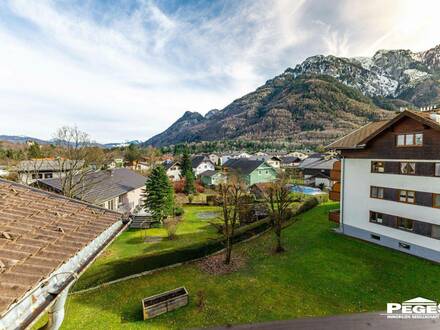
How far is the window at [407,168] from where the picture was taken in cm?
1645

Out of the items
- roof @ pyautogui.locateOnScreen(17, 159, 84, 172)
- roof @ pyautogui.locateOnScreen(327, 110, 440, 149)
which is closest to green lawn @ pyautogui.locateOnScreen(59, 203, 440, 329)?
roof @ pyautogui.locateOnScreen(327, 110, 440, 149)

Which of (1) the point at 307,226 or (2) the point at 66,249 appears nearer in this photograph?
(2) the point at 66,249

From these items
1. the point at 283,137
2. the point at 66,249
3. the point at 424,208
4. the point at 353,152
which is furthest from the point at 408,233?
the point at 283,137

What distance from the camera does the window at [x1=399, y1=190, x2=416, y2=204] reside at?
54.1 feet

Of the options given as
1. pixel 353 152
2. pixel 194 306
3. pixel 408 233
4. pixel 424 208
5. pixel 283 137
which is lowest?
pixel 194 306

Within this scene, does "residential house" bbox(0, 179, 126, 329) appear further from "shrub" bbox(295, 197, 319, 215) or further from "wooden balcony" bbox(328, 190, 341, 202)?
"shrub" bbox(295, 197, 319, 215)

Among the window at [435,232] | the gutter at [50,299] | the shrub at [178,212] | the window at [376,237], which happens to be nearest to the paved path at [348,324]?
the window at [435,232]

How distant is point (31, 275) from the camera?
271 centimetres

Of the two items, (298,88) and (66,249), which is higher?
(298,88)

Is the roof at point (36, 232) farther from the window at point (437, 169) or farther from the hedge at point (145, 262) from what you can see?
the window at point (437, 169)

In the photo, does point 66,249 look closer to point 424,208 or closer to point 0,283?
point 0,283

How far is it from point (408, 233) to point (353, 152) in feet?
24.5

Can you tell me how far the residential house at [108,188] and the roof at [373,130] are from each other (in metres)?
24.5

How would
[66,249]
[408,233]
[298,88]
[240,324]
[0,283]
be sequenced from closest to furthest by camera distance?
[0,283]
[66,249]
[240,324]
[408,233]
[298,88]
